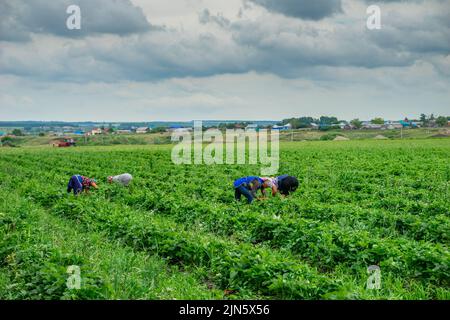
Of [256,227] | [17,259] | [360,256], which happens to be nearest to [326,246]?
[360,256]

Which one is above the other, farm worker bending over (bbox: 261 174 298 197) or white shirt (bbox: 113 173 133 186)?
farm worker bending over (bbox: 261 174 298 197)

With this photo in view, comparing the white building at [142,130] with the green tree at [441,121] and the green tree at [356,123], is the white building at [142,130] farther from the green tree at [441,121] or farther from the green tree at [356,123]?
the green tree at [441,121]

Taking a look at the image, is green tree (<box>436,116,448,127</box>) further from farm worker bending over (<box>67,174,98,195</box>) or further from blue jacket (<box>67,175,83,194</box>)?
blue jacket (<box>67,175,83,194</box>)

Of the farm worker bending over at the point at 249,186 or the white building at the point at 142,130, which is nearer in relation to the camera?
the farm worker bending over at the point at 249,186

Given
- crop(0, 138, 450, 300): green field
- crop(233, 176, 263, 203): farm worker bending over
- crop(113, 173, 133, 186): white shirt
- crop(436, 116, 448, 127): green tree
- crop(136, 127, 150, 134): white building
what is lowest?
crop(0, 138, 450, 300): green field

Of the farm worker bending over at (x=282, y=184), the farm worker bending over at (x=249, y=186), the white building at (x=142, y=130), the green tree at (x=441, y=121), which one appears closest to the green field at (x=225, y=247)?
the farm worker bending over at (x=249, y=186)

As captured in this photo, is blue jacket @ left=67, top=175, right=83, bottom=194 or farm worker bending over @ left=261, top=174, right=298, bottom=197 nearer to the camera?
farm worker bending over @ left=261, top=174, right=298, bottom=197

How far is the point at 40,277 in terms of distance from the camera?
6012 mm

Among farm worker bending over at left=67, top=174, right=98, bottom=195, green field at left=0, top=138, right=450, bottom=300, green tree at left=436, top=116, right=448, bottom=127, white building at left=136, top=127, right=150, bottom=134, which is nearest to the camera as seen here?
green field at left=0, top=138, right=450, bottom=300

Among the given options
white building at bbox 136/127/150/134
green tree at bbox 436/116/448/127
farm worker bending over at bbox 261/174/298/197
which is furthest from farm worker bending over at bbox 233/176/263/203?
white building at bbox 136/127/150/134

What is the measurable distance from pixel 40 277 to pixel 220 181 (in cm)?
1089
